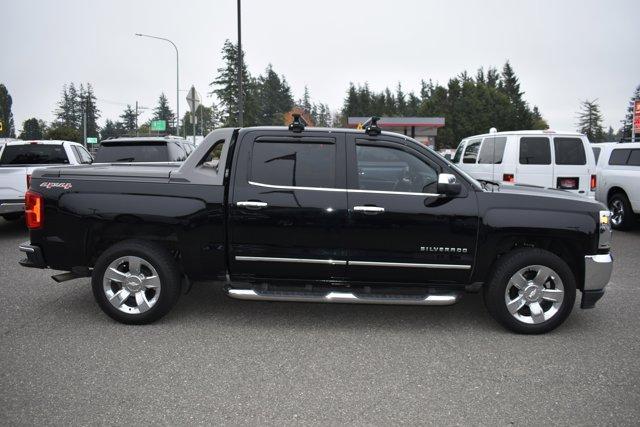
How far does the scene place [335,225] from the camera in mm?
4801

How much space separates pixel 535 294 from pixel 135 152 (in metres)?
8.08

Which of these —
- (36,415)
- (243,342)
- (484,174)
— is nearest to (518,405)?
(243,342)

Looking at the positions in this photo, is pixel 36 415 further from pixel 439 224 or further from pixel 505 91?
pixel 505 91

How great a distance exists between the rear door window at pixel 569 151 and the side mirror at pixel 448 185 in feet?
22.1

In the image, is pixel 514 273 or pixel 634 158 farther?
pixel 634 158

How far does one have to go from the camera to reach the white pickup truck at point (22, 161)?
968cm

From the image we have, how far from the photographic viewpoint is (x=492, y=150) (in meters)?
11.1

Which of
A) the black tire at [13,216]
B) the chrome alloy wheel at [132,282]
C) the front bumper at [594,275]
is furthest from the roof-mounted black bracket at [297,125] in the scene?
the black tire at [13,216]

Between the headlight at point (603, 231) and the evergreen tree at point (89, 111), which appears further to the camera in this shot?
the evergreen tree at point (89, 111)

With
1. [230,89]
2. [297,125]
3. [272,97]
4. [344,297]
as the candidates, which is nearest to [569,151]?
[297,125]

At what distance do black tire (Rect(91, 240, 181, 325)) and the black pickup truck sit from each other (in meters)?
0.01

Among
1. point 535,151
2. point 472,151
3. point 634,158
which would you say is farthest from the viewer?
point 472,151

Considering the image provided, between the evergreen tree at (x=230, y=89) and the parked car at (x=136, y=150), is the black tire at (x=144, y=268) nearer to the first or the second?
the parked car at (x=136, y=150)

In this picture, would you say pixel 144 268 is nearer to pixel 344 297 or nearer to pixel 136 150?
pixel 344 297
